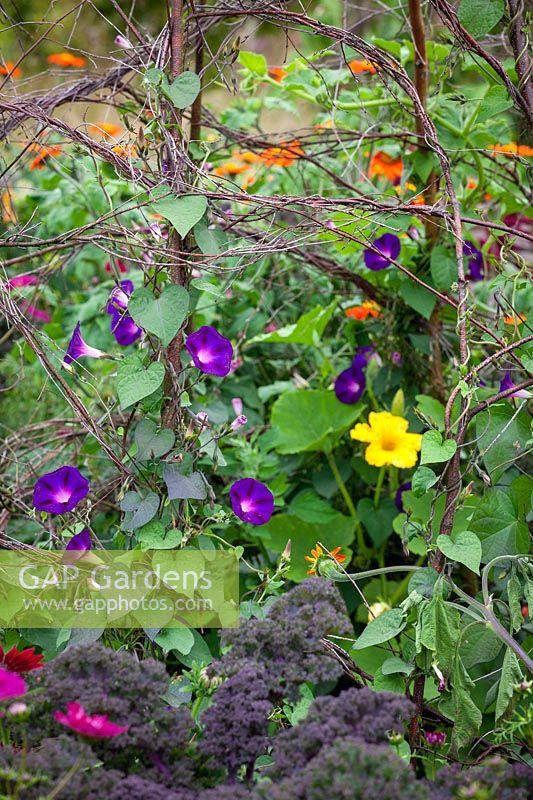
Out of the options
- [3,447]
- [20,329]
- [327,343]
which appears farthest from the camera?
[327,343]

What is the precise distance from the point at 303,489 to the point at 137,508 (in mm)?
801

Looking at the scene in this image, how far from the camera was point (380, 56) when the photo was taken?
5.58 feet

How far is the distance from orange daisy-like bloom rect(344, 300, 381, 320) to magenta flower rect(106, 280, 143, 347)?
2.28 feet

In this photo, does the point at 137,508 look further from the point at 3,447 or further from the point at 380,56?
the point at 380,56

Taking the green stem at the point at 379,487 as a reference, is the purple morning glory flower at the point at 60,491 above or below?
above

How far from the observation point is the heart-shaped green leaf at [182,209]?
1446 millimetres

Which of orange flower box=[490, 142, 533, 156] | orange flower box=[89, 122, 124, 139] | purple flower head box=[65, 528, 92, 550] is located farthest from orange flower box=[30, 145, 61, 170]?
orange flower box=[490, 142, 533, 156]

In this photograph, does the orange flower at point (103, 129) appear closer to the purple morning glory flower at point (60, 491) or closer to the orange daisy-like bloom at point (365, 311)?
the purple morning glory flower at point (60, 491)

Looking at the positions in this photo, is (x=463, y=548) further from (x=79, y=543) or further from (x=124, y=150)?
(x=124, y=150)

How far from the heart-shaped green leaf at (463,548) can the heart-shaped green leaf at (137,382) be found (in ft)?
1.66

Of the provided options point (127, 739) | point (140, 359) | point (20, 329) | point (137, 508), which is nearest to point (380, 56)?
point (140, 359)

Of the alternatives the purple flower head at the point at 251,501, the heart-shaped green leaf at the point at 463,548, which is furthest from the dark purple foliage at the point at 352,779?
the purple flower head at the point at 251,501

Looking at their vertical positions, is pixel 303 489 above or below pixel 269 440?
below

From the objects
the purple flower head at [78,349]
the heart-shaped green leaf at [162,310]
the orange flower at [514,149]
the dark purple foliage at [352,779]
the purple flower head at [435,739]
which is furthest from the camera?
the orange flower at [514,149]
